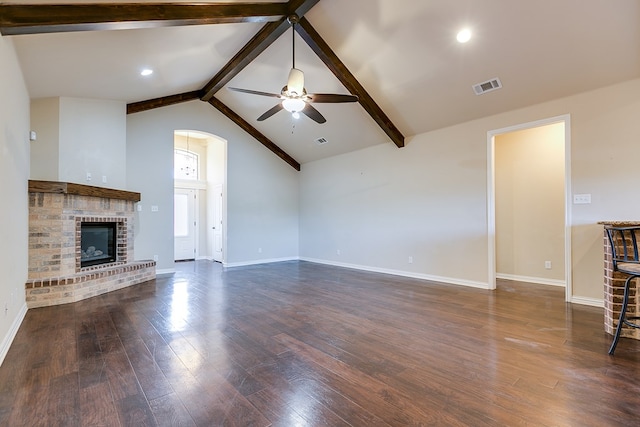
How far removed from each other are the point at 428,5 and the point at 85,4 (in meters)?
3.54

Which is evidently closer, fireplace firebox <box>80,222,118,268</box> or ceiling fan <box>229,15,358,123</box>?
ceiling fan <box>229,15,358,123</box>

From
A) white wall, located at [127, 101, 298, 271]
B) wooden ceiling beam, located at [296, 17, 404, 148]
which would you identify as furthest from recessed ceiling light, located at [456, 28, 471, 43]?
white wall, located at [127, 101, 298, 271]

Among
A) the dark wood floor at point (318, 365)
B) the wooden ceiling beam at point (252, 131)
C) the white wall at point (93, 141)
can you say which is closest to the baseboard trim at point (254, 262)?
the wooden ceiling beam at point (252, 131)

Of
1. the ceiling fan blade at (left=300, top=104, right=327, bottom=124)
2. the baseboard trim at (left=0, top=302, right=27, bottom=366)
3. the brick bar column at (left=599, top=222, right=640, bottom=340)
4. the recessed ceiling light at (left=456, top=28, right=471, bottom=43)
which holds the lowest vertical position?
the baseboard trim at (left=0, top=302, right=27, bottom=366)

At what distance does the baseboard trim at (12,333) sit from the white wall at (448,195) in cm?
559

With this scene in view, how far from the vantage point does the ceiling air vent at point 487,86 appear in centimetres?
414

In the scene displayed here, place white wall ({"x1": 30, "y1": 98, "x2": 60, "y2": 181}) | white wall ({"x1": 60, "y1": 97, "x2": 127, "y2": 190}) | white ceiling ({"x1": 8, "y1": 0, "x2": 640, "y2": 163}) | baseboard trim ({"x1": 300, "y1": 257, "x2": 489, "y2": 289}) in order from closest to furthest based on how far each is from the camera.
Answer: white ceiling ({"x1": 8, "y1": 0, "x2": 640, "y2": 163})
white wall ({"x1": 30, "y1": 98, "x2": 60, "y2": 181})
white wall ({"x1": 60, "y1": 97, "x2": 127, "y2": 190})
baseboard trim ({"x1": 300, "y1": 257, "x2": 489, "y2": 289})

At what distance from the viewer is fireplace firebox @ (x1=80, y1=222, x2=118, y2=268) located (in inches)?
190

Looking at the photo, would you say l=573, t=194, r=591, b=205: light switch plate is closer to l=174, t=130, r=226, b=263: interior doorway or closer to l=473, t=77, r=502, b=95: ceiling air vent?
l=473, t=77, r=502, b=95: ceiling air vent

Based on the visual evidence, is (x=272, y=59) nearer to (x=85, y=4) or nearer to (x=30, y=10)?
(x=85, y=4)

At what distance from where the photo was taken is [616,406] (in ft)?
5.72

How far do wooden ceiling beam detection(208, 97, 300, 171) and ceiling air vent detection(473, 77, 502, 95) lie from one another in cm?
507

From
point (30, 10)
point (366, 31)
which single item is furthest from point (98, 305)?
point (366, 31)

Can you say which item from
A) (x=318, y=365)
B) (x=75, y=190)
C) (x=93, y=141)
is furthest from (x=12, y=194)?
(x=318, y=365)
